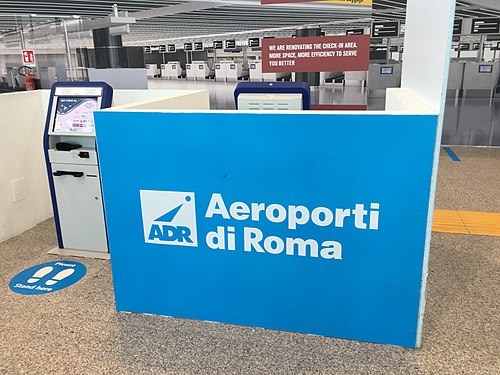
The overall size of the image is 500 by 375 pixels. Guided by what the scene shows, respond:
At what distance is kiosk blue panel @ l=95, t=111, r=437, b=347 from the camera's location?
2.02 meters

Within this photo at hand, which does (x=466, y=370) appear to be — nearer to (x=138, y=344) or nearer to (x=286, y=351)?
(x=286, y=351)

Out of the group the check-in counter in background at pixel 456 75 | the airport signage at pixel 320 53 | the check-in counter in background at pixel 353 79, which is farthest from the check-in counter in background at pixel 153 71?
the airport signage at pixel 320 53

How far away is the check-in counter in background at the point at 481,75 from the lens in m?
11.6

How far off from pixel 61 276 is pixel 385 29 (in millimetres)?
6075

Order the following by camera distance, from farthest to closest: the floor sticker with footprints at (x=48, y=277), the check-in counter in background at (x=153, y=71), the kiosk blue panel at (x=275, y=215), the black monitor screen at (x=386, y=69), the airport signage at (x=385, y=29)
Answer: the check-in counter in background at (x=153, y=71), the black monitor screen at (x=386, y=69), the airport signage at (x=385, y=29), the floor sticker with footprints at (x=48, y=277), the kiosk blue panel at (x=275, y=215)

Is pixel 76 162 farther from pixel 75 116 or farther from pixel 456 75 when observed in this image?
pixel 456 75

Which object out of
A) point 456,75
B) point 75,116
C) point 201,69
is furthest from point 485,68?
point 201,69

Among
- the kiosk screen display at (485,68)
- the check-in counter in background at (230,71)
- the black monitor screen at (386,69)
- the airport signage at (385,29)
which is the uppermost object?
the airport signage at (385,29)

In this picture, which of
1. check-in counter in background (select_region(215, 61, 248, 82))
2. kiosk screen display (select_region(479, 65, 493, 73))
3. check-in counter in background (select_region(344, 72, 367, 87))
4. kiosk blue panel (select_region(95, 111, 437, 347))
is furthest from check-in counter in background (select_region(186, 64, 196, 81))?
kiosk blue panel (select_region(95, 111, 437, 347))

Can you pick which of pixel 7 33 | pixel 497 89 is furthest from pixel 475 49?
pixel 7 33

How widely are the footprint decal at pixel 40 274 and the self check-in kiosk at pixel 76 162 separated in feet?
1.05

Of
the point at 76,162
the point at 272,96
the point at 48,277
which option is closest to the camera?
the point at 272,96

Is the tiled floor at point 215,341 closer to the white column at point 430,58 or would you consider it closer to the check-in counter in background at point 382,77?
the white column at point 430,58

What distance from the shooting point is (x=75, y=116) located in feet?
10.8
